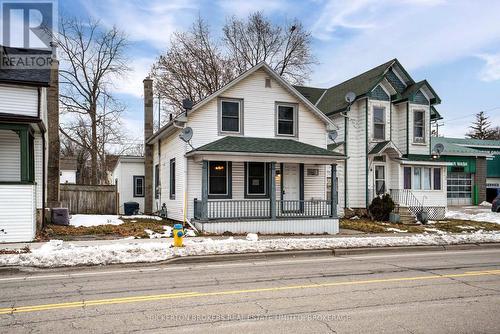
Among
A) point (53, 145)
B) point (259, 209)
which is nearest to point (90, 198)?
point (53, 145)

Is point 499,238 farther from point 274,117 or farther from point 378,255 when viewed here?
point 274,117

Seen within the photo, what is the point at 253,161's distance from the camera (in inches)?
714

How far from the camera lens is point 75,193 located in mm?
24672

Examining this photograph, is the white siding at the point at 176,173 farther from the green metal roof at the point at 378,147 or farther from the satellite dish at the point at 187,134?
the green metal roof at the point at 378,147

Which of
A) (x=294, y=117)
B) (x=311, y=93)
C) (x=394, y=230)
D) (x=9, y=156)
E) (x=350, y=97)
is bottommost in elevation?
(x=394, y=230)

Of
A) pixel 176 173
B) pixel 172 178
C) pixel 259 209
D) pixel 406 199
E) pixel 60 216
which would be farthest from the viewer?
pixel 406 199

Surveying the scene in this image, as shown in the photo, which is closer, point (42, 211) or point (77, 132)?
point (42, 211)

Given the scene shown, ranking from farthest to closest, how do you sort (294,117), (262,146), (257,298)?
(294,117) → (262,146) → (257,298)

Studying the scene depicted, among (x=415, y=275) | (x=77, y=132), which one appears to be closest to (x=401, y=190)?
(x=415, y=275)

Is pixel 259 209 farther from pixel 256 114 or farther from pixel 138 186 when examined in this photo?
pixel 138 186

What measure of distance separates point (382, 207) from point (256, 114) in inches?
340

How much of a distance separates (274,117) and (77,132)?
2702 cm

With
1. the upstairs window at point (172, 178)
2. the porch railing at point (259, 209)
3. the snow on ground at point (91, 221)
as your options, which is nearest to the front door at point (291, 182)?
the porch railing at point (259, 209)

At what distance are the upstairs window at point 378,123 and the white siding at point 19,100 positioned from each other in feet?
57.4
